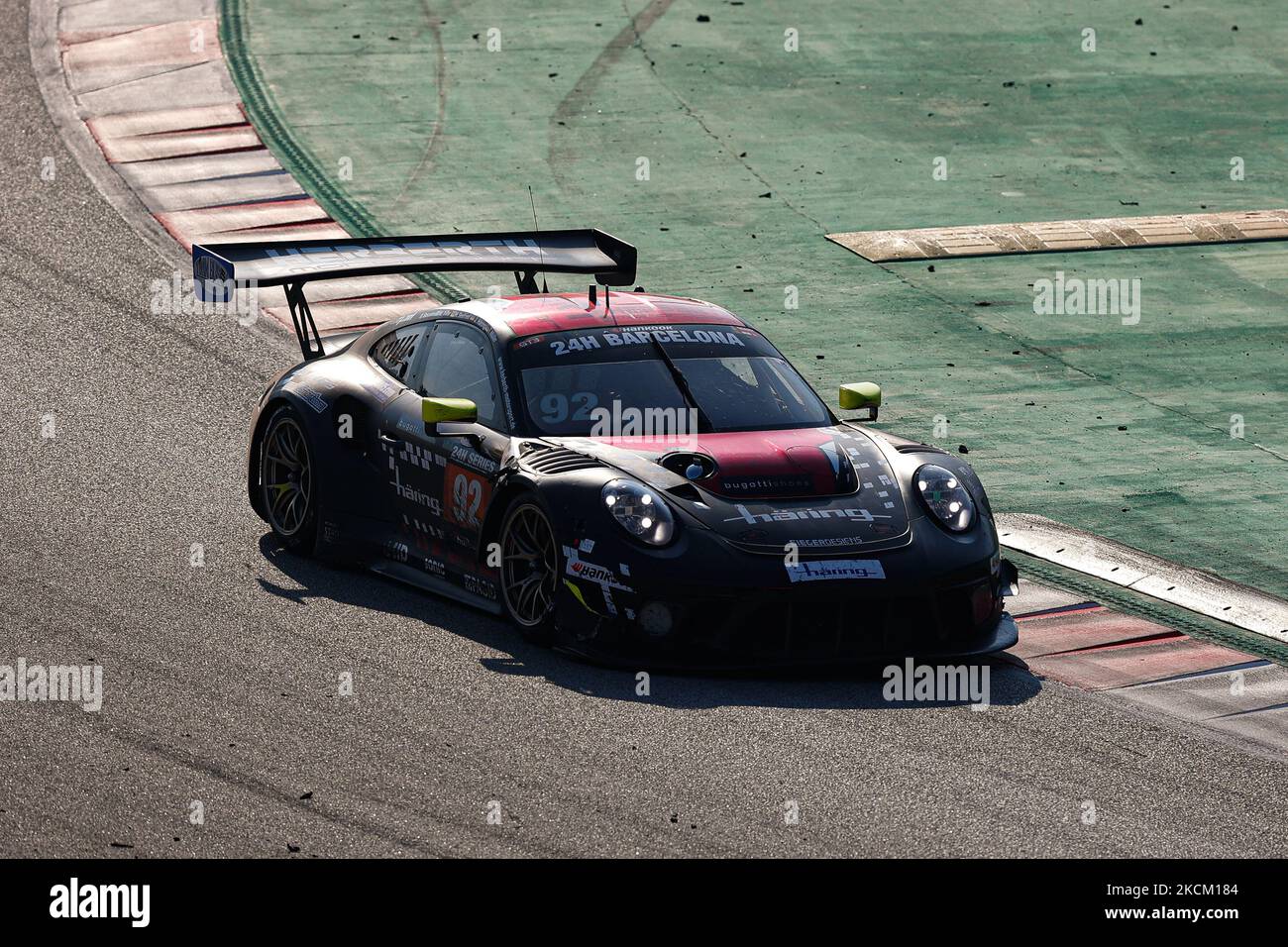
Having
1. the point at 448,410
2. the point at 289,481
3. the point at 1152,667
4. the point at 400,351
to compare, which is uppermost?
the point at 400,351

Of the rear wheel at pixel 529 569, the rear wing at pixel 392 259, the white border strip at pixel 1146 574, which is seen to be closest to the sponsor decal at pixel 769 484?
the rear wheel at pixel 529 569

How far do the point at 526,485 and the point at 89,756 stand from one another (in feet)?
7.70

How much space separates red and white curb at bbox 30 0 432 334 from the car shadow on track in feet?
19.9

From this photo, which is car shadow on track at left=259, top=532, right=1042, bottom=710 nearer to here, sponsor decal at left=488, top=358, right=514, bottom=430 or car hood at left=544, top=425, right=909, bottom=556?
car hood at left=544, top=425, right=909, bottom=556

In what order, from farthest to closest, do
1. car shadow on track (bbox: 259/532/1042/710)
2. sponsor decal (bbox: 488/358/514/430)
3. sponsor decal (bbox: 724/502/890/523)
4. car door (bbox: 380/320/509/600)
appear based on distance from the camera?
sponsor decal (bbox: 488/358/514/430), car door (bbox: 380/320/509/600), sponsor decal (bbox: 724/502/890/523), car shadow on track (bbox: 259/532/1042/710)

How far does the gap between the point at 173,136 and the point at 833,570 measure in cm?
1174

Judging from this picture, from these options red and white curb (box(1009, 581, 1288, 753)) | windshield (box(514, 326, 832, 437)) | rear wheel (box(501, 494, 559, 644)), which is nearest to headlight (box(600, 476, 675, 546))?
rear wheel (box(501, 494, 559, 644))

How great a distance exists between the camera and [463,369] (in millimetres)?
9547

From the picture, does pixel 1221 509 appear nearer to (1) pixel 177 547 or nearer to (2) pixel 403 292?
(1) pixel 177 547

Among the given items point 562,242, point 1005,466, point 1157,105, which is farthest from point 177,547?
point 1157,105

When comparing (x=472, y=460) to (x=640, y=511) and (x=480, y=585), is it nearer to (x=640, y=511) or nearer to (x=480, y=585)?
(x=480, y=585)

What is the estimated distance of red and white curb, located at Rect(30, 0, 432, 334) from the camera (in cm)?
1563

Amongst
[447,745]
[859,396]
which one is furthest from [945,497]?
[447,745]

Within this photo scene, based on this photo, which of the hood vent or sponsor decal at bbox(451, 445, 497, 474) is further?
sponsor decal at bbox(451, 445, 497, 474)
